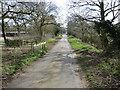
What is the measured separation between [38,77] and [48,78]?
49cm

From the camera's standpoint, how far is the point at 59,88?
472 centimetres

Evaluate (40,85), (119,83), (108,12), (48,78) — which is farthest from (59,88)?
(108,12)

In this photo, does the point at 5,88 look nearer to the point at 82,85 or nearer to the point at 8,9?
the point at 82,85

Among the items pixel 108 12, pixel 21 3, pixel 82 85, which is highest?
pixel 21 3

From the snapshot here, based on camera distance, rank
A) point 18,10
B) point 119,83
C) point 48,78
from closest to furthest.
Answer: point 119,83 < point 48,78 < point 18,10

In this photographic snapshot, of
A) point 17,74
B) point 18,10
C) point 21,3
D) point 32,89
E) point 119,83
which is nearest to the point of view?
point 32,89

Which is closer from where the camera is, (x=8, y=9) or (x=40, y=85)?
(x=40, y=85)

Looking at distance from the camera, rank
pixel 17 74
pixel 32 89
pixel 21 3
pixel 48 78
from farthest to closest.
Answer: pixel 21 3 → pixel 17 74 → pixel 48 78 → pixel 32 89

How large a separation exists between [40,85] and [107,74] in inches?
120

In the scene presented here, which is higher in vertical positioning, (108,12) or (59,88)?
(108,12)

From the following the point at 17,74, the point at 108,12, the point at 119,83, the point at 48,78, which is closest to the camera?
the point at 119,83

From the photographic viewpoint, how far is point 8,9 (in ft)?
51.2

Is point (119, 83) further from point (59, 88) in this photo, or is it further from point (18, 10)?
point (18, 10)

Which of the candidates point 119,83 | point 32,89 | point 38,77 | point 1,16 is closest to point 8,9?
point 1,16
